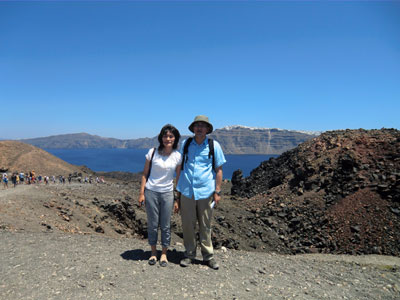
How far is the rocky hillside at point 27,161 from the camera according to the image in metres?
42.3

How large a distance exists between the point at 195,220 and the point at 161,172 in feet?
3.90

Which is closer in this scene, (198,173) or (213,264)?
(198,173)

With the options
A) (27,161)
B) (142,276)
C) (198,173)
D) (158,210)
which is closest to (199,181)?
(198,173)

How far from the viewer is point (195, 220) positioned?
17.7ft

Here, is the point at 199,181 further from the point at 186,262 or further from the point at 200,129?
the point at 186,262

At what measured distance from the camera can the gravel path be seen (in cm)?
424

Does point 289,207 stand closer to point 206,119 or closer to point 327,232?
point 327,232

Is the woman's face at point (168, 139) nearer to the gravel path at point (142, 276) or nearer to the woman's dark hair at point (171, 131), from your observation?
the woman's dark hair at point (171, 131)

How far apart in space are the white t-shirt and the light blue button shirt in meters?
0.25

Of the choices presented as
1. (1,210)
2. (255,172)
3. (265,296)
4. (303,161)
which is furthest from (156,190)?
(255,172)

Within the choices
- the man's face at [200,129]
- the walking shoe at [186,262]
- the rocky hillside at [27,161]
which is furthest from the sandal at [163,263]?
the rocky hillside at [27,161]

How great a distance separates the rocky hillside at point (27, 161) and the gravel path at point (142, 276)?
40986mm

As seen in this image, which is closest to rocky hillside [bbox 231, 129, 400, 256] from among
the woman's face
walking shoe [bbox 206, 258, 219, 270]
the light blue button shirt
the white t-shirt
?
walking shoe [bbox 206, 258, 219, 270]

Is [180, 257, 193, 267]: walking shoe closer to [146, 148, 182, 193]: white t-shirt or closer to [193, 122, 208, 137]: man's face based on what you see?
[146, 148, 182, 193]: white t-shirt
